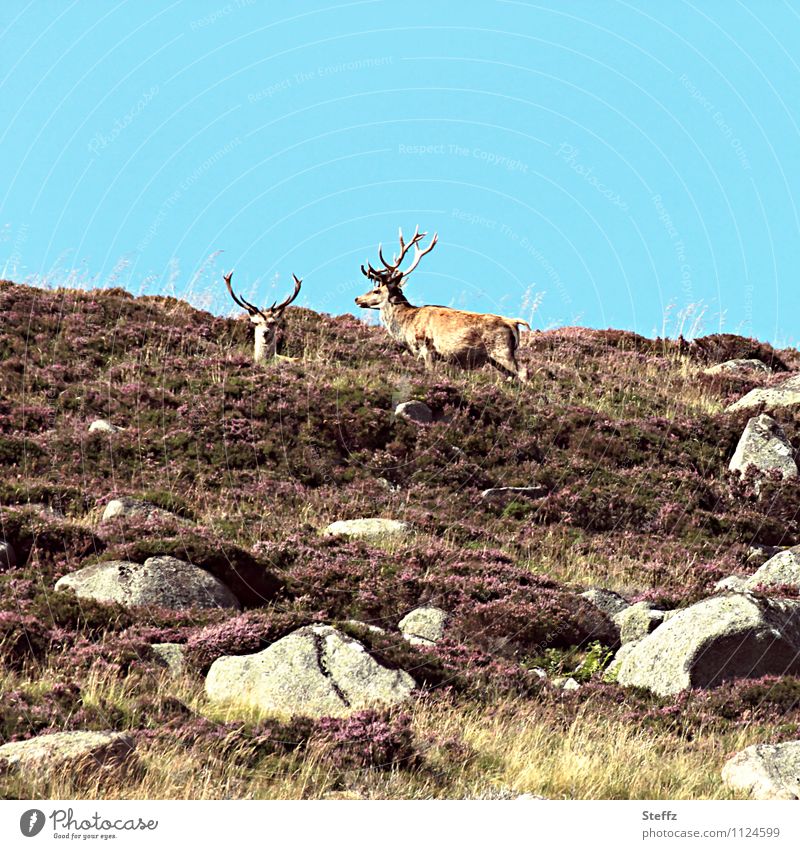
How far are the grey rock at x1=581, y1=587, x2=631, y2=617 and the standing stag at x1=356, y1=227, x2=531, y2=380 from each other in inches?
390

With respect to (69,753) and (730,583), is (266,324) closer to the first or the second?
(730,583)

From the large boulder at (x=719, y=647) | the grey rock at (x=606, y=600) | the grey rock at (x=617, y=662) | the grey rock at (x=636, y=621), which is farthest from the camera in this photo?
the grey rock at (x=606, y=600)

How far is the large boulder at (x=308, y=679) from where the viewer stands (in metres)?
10.7

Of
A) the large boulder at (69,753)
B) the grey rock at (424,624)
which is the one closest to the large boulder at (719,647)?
the grey rock at (424,624)

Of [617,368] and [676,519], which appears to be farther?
[617,368]

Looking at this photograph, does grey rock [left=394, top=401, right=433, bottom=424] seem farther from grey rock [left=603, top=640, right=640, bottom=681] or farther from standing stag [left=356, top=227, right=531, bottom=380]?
grey rock [left=603, top=640, right=640, bottom=681]

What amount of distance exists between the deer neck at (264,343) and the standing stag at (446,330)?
2214 mm

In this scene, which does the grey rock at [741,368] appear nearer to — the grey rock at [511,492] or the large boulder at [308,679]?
the grey rock at [511,492]

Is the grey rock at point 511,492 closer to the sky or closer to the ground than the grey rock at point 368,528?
closer to the sky

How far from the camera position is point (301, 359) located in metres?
26.3

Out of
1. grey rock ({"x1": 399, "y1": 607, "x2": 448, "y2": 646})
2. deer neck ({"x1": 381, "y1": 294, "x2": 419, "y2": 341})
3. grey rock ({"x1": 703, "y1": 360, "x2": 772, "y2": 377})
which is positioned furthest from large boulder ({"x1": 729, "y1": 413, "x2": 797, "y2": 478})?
grey rock ({"x1": 399, "y1": 607, "x2": 448, "y2": 646})

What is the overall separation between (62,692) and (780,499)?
15.4 meters
